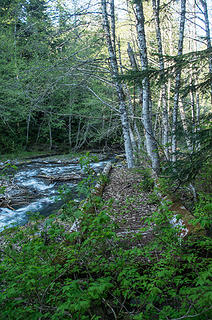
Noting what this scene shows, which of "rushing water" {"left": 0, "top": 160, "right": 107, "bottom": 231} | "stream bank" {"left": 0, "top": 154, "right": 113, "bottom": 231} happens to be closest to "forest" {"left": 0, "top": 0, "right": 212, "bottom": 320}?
"stream bank" {"left": 0, "top": 154, "right": 113, "bottom": 231}

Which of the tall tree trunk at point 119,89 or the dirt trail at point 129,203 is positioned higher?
the tall tree trunk at point 119,89

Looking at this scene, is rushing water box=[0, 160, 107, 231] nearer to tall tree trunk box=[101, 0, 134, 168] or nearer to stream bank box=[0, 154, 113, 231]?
stream bank box=[0, 154, 113, 231]

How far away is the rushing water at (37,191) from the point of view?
7981 mm

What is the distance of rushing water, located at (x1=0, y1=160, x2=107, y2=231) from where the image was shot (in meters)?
7.98

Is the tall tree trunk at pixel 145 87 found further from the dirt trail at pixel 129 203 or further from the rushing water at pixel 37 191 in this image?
the rushing water at pixel 37 191

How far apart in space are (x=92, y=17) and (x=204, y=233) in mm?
10641

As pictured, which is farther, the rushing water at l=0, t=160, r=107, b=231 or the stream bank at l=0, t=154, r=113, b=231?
the stream bank at l=0, t=154, r=113, b=231

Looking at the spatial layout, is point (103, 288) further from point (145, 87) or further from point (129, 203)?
point (145, 87)

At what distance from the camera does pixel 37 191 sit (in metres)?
A: 11.0

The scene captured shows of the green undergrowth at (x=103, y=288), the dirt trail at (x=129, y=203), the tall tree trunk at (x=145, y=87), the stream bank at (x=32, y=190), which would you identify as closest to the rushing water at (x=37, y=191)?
the stream bank at (x=32, y=190)

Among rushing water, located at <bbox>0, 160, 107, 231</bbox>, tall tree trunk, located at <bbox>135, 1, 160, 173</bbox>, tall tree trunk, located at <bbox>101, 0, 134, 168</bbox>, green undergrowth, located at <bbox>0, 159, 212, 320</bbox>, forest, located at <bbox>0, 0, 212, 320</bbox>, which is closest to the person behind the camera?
green undergrowth, located at <bbox>0, 159, 212, 320</bbox>

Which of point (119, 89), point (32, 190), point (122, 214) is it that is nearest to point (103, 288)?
point (122, 214)

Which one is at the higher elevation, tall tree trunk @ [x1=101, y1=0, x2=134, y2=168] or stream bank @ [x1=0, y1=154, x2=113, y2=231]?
tall tree trunk @ [x1=101, y1=0, x2=134, y2=168]

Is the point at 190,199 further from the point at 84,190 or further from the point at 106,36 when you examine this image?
the point at 106,36
